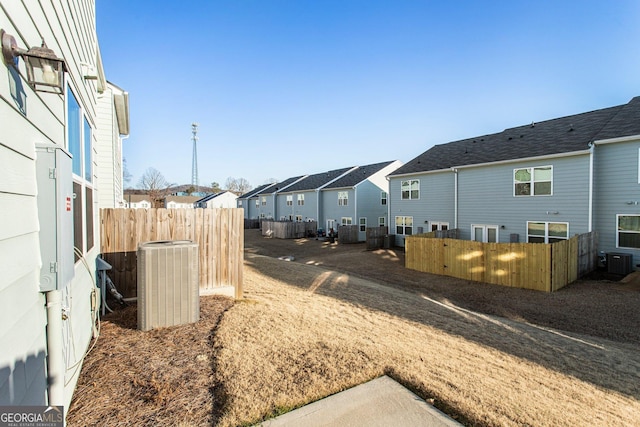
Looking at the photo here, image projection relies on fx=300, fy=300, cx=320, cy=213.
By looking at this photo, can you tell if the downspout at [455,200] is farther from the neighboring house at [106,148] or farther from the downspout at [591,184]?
the neighboring house at [106,148]

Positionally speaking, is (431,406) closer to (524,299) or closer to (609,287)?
(524,299)

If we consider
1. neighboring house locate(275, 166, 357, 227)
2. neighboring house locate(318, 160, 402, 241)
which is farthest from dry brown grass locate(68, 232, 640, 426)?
neighboring house locate(275, 166, 357, 227)

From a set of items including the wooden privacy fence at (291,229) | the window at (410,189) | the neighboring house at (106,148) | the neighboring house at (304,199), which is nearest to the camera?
the neighboring house at (106,148)

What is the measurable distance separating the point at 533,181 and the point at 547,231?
250cm

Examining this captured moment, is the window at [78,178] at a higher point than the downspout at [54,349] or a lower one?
higher

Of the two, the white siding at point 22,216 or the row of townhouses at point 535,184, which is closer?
the white siding at point 22,216

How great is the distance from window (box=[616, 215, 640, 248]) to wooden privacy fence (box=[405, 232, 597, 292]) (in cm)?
81

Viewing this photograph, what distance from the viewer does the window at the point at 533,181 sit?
46.6 ft

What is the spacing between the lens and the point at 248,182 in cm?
9256

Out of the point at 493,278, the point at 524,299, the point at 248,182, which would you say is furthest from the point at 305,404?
the point at 248,182

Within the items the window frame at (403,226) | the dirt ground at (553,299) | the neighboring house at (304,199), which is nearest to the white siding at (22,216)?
the dirt ground at (553,299)

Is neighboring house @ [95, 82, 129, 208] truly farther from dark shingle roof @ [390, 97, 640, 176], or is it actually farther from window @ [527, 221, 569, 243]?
window @ [527, 221, 569, 243]

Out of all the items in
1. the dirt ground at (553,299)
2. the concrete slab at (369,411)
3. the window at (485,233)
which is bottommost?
the dirt ground at (553,299)

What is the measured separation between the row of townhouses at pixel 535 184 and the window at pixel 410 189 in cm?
7
